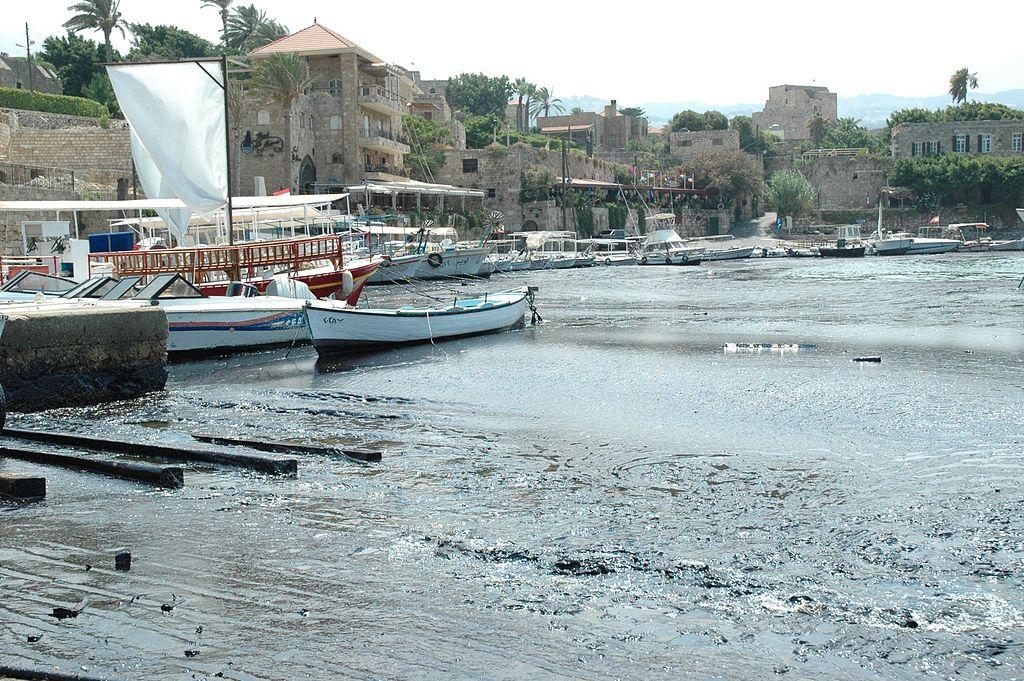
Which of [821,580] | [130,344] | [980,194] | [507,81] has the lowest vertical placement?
[821,580]

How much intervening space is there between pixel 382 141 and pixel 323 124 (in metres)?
3.68

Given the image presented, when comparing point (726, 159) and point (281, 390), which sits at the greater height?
point (726, 159)

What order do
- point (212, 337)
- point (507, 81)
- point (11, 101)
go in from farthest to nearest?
point (507, 81) < point (11, 101) < point (212, 337)

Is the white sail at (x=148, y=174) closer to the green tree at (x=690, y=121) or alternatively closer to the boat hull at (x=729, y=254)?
the boat hull at (x=729, y=254)

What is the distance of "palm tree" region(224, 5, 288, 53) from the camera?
258ft

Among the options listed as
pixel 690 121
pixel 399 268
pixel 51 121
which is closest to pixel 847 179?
pixel 690 121

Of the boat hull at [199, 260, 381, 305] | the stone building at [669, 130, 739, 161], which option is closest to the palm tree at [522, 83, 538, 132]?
the stone building at [669, 130, 739, 161]

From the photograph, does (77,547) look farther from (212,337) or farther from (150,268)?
(150,268)

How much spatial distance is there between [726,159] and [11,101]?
58.5 metres

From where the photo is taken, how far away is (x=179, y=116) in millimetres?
25000

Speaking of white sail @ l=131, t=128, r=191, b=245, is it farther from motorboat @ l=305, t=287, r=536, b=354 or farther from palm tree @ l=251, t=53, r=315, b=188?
palm tree @ l=251, t=53, r=315, b=188

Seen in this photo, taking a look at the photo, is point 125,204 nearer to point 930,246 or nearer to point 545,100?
point 930,246

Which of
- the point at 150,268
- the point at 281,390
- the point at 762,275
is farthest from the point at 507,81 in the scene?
the point at 281,390

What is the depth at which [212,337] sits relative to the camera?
21.4 meters
